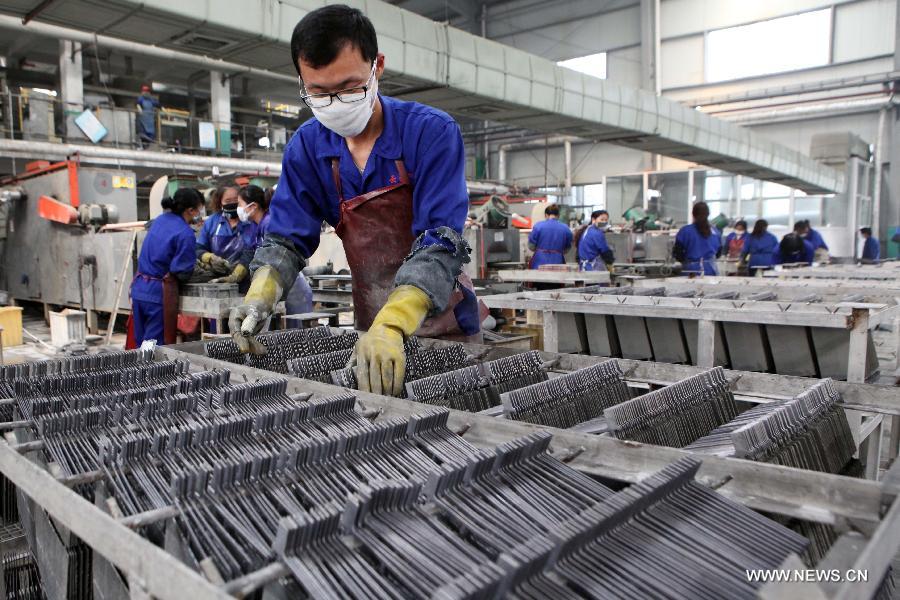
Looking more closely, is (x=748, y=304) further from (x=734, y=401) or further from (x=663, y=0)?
(x=663, y=0)

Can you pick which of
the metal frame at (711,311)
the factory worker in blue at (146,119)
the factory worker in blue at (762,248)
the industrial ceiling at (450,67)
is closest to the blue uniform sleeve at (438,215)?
the metal frame at (711,311)

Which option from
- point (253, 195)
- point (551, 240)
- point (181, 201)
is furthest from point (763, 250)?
point (181, 201)

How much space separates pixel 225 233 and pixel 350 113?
393 cm

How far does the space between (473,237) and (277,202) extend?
530 cm

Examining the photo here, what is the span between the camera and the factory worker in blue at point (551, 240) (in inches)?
305

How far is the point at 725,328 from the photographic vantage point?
304cm

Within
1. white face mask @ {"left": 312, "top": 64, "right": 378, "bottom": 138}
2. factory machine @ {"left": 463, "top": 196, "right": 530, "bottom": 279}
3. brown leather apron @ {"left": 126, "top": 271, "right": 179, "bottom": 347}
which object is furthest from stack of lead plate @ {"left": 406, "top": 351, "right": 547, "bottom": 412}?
factory machine @ {"left": 463, "top": 196, "right": 530, "bottom": 279}

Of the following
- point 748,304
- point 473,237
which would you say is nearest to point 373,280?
point 748,304

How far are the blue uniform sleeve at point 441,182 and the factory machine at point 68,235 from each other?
5356mm

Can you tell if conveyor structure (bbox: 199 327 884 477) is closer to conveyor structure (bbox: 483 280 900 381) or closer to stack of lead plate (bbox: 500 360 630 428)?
stack of lead plate (bbox: 500 360 630 428)

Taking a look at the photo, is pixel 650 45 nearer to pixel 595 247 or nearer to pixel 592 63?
pixel 592 63

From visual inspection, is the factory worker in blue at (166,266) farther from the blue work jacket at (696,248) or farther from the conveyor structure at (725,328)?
the blue work jacket at (696,248)

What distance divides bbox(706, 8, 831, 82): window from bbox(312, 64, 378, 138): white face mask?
672 inches

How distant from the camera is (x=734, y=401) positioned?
1.65m
